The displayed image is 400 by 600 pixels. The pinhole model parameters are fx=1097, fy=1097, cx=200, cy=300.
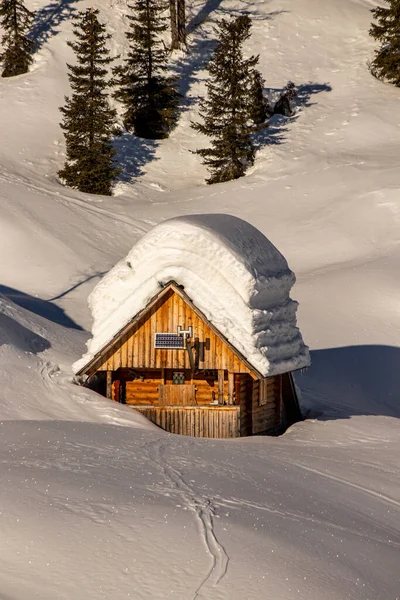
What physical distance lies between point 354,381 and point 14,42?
106ft

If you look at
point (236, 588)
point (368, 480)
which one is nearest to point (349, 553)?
point (236, 588)

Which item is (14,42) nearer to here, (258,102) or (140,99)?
(140,99)

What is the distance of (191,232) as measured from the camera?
23.9 metres

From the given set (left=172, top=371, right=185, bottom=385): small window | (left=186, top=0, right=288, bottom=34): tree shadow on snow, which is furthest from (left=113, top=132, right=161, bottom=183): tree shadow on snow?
(left=172, top=371, right=185, bottom=385): small window

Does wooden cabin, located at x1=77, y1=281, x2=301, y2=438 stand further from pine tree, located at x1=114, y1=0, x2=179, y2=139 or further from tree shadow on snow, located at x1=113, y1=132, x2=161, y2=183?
pine tree, located at x1=114, y1=0, x2=179, y2=139

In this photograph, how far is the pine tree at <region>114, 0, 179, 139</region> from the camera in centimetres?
5394

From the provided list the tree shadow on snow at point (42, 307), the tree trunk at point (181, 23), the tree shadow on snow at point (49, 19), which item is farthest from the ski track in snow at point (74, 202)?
the tree trunk at point (181, 23)

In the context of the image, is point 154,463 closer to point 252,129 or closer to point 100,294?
point 100,294

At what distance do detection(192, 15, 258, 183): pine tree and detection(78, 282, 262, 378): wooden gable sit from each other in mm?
26214

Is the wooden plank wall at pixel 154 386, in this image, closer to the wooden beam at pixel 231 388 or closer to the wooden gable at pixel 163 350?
the wooden beam at pixel 231 388

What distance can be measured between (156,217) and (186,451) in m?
26.5

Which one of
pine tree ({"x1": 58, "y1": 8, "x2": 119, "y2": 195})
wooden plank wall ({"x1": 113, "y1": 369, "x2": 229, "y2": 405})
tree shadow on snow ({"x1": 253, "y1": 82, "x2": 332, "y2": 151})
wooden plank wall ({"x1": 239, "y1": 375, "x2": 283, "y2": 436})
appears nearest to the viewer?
wooden plank wall ({"x1": 239, "y1": 375, "x2": 283, "y2": 436})

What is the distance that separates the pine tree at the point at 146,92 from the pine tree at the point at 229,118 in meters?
2.68

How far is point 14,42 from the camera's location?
5678 centimetres
